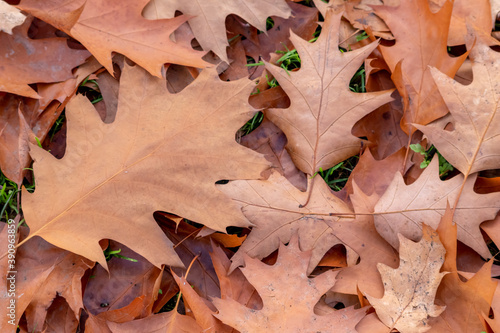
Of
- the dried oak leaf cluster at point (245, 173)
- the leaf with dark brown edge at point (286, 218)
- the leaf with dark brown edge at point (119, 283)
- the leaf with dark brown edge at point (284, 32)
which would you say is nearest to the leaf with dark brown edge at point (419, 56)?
the dried oak leaf cluster at point (245, 173)

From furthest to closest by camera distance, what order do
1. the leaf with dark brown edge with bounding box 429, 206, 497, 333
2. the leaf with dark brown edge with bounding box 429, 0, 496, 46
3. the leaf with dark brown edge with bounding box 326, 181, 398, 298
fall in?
1. the leaf with dark brown edge with bounding box 429, 0, 496, 46
2. the leaf with dark brown edge with bounding box 326, 181, 398, 298
3. the leaf with dark brown edge with bounding box 429, 206, 497, 333

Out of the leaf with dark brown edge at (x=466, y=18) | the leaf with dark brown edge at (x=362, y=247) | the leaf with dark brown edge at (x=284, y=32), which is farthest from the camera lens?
the leaf with dark brown edge at (x=284, y=32)

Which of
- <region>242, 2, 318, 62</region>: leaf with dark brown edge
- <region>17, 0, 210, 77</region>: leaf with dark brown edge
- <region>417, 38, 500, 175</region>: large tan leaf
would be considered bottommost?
<region>417, 38, 500, 175</region>: large tan leaf

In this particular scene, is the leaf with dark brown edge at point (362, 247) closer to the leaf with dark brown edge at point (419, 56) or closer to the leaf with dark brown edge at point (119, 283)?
the leaf with dark brown edge at point (419, 56)

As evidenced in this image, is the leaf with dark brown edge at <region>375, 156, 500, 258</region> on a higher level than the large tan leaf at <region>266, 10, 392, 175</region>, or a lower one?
lower

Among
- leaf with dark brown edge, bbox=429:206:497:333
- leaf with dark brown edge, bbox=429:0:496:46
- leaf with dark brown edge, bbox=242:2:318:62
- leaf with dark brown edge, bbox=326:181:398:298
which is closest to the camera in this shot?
leaf with dark brown edge, bbox=429:206:497:333

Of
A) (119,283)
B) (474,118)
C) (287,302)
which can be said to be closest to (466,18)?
(474,118)

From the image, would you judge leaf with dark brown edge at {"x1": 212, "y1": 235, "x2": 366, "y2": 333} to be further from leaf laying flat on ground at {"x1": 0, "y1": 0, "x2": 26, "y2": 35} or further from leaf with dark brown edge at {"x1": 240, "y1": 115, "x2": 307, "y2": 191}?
leaf laying flat on ground at {"x1": 0, "y1": 0, "x2": 26, "y2": 35}

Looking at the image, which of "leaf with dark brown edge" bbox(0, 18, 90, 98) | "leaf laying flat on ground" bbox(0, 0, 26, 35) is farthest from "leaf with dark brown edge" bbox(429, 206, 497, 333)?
"leaf laying flat on ground" bbox(0, 0, 26, 35)
